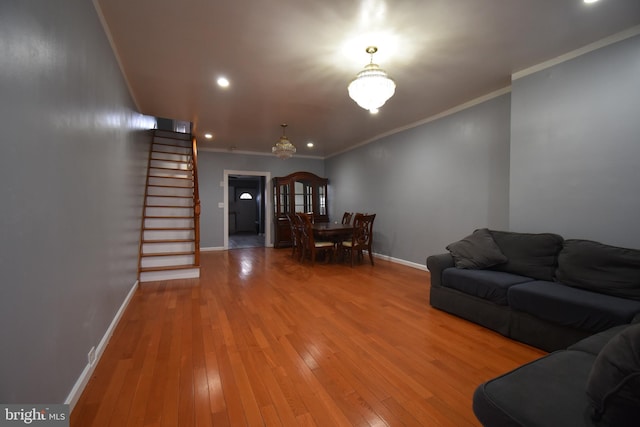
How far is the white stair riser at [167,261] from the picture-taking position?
4.06 m

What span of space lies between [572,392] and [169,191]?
18.9 ft

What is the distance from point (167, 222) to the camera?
4633mm

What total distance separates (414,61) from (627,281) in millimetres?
2640

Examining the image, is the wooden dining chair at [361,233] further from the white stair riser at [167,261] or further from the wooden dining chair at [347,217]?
the white stair riser at [167,261]

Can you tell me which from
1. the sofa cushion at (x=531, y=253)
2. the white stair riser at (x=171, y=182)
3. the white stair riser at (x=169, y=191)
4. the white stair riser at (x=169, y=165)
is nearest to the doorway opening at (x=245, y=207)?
the white stair riser at (x=169, y=165)

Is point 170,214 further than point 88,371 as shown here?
Yes

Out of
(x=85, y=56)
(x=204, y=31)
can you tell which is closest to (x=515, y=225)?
(x=204, y=31)

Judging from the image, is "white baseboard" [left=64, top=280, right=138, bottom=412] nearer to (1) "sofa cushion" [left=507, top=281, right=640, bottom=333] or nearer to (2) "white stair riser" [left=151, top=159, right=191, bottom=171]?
(1) "sofa cushion" [left=507, top=281, right=640, bottom=333]

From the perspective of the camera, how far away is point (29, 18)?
112 centimetres

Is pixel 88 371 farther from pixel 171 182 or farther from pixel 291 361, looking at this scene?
pixel 171 182

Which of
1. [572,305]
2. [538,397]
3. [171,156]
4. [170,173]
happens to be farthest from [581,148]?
[171,156]

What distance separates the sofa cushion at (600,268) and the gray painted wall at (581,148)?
375mm

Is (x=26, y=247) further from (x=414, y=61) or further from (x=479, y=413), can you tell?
(x=414, y=61)

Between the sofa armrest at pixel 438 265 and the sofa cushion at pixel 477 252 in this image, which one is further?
the sofa armrest at pixel 438 265
